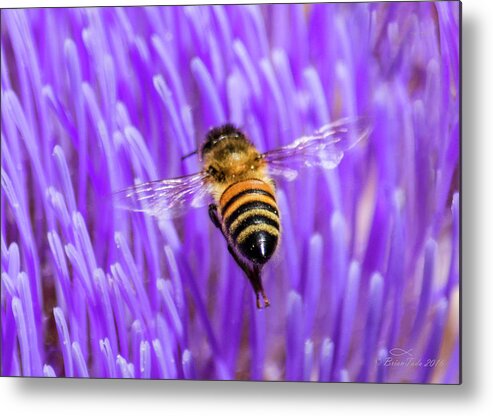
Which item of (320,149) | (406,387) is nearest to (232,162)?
(320,149)

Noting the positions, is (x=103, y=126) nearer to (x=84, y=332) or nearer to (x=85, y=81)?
(x=85, y=81)

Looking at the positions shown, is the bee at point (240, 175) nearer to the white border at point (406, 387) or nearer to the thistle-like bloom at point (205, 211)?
the thistle-like bloom at point (205, 211)

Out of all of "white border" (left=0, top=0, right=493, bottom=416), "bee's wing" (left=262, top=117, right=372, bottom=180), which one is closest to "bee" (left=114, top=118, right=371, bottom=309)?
"bee's wing" (left=262, top=117, right=372, bottom=180)

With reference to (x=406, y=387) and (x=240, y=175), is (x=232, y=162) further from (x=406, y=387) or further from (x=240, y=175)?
(x=406, y=387)

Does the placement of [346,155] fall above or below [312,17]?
below

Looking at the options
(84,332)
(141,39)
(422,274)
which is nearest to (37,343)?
(84,332)

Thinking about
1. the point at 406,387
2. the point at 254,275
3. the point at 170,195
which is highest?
the point at 170,195

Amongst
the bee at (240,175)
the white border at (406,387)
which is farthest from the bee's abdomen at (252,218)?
the white border at (406,387)

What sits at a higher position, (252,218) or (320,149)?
(320,149)
